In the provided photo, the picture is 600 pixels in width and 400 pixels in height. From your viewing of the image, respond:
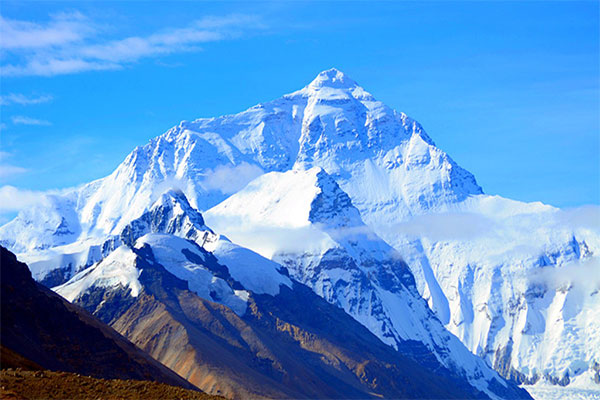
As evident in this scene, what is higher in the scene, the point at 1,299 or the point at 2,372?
→ the point at 1,299

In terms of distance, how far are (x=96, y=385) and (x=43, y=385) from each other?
443cm

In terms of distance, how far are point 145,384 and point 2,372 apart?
12453 mm

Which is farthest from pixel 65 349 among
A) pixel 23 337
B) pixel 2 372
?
pixel 2 372

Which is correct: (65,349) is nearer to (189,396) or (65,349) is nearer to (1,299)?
(1,299)

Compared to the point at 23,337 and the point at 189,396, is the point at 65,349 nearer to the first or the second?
the point at 23,337

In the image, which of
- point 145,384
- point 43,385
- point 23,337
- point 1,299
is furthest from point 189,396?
point 1,299

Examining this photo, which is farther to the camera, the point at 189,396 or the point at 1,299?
the point at 1,299

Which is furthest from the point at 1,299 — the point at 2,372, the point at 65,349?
the point at 2,372

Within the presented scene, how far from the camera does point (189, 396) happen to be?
103 m

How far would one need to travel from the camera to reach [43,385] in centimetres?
10231

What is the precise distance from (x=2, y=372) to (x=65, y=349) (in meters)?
95.2

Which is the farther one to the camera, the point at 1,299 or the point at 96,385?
the point at 1,299

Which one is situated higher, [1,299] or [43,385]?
[1,299]

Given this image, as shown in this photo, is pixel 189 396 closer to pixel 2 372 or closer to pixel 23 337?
pixel 2 372
